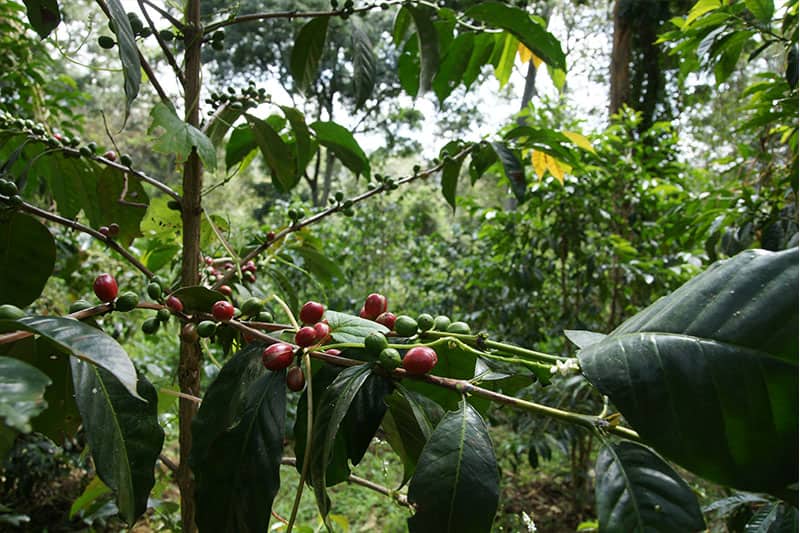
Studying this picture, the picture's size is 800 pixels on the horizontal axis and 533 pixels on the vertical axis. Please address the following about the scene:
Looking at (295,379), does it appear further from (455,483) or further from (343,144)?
(343,144)

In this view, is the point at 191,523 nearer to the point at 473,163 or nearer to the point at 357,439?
the point at 357,439

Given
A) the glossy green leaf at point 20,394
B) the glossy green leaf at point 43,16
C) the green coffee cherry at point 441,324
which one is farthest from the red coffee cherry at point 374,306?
the glossy green leaf at point 43,16

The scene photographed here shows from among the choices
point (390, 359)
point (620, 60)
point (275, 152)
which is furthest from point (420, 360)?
point (620, 60)

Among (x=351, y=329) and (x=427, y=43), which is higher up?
(x=427, y=43)

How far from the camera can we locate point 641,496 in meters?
0.30

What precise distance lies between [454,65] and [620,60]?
4165 mm

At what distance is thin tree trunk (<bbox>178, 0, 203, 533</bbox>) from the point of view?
64 cm

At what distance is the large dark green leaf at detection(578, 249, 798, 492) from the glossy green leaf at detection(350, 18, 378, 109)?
23.5 inches

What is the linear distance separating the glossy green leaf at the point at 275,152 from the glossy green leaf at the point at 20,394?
532 millimetres

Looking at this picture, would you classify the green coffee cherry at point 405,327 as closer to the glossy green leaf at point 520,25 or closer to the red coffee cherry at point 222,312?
the red coffee cherry at point 222,312

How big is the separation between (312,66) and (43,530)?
7.29ft

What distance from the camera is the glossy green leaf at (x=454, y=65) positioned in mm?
832

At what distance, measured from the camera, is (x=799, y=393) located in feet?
0.84

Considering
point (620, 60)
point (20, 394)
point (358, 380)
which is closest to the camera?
point (20, 394)
